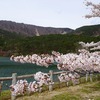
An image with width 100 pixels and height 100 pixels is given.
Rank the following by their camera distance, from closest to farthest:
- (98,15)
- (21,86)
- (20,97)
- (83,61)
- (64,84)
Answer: (21,86), (83,61), (98,15), (20,97), (64,84)

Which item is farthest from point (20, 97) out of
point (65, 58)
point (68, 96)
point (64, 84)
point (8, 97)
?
point (65, 58)

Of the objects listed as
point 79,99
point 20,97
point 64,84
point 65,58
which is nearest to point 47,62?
point 65,58

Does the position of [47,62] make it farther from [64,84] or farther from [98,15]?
[64,84]

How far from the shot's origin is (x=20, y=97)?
62.6 feet

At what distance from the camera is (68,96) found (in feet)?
59.1

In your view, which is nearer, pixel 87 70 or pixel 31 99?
pixel 87 70

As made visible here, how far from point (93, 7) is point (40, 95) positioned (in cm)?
726

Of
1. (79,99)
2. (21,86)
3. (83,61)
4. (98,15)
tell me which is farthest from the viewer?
(79,99)

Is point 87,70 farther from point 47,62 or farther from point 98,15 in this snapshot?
point 98,15

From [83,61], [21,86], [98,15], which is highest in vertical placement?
[98,15]

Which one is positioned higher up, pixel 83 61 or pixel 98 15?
pixel 98 15

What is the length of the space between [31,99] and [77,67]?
7.51m

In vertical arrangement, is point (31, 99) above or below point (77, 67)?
below

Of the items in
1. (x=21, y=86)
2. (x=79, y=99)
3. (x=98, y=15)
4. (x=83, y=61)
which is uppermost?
(x=98, y=15)
